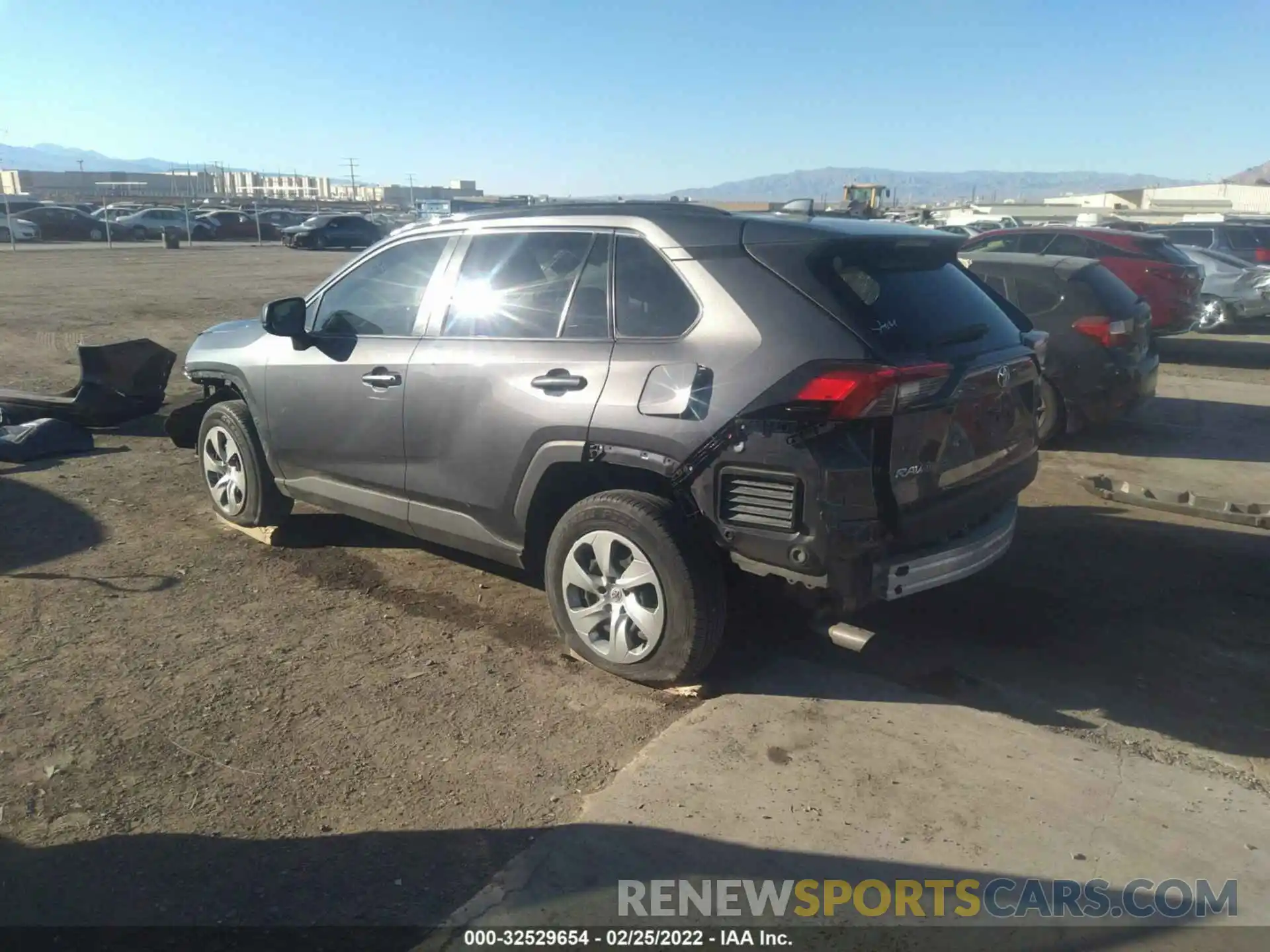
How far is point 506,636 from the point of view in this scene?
15.6ft

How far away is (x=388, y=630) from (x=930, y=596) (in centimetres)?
276

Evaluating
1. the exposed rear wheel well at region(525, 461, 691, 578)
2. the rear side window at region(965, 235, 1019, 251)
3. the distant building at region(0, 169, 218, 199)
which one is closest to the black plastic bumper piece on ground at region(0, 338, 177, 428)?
the exposed rear wheel well at region(525, 461, 691, 578)

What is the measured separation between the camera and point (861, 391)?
357 cm

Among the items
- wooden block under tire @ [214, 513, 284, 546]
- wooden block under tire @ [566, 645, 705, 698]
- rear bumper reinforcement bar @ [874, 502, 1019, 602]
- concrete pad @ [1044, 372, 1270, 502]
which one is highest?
rear bumper reinforcement bar @ [874, 502, 1019, 602]

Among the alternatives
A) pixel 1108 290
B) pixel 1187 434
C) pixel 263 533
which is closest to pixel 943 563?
pixel 263 533

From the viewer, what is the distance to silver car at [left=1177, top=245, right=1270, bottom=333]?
658 inches

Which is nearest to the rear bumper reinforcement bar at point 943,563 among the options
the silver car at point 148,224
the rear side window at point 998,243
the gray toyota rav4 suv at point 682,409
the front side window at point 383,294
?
the gray toyota rav4 suv at point 682,409

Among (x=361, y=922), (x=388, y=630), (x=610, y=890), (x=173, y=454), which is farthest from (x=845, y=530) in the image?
(x=173, y=454)

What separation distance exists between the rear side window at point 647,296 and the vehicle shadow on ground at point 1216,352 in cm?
1219

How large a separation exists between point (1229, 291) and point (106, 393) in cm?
1683

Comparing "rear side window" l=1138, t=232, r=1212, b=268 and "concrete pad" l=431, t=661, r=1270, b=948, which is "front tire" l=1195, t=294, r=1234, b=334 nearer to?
"rear side window" l=1138, t=232, r=1212, b=268

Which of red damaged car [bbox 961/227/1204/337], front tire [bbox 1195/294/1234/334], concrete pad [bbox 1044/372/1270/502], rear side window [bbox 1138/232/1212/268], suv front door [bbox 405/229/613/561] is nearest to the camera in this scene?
suv front door [bbox 405/229/613/561]

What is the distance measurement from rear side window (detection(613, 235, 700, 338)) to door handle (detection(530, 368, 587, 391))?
0.26 meters

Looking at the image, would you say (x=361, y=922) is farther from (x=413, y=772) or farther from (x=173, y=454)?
(x=173, y=454)
